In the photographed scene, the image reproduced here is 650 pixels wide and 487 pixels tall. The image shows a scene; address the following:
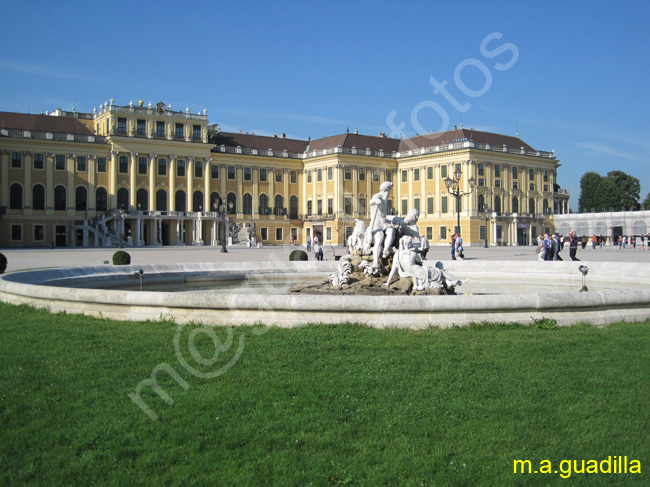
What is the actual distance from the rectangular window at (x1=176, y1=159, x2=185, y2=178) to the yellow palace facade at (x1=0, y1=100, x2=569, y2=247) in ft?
0.38

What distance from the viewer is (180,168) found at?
69.4 m

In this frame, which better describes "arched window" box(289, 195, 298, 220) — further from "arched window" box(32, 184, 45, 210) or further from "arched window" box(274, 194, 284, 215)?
"arched window" box(32, 184, 45, 210)

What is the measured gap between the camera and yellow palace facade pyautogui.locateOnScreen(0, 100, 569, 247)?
201 ft

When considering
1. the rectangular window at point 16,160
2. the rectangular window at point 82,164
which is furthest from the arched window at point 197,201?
the rectangular window at point 16,160

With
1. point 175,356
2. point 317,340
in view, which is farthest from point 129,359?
point 317,340

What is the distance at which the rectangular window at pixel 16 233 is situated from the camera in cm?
5941

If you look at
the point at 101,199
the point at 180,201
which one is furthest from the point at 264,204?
the point at 101,199

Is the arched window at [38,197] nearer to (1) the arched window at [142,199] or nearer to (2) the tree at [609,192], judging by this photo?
(1) the arched window at [142,199]

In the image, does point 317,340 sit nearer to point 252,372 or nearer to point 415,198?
point 252,372

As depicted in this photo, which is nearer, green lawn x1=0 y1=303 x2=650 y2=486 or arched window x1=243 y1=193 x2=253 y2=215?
green lawn x1=0 y1=303 x2=650 y2=486

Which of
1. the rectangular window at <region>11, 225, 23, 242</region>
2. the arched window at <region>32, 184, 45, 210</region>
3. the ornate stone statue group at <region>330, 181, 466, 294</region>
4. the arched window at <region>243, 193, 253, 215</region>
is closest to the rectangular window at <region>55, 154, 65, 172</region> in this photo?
the arched window at <region>32, 184, 45, 210</region>

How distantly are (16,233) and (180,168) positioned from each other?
18396 millimetres

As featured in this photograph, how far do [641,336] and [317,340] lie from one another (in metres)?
3.86

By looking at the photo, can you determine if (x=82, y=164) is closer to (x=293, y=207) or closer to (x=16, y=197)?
(x=16, y=197)
